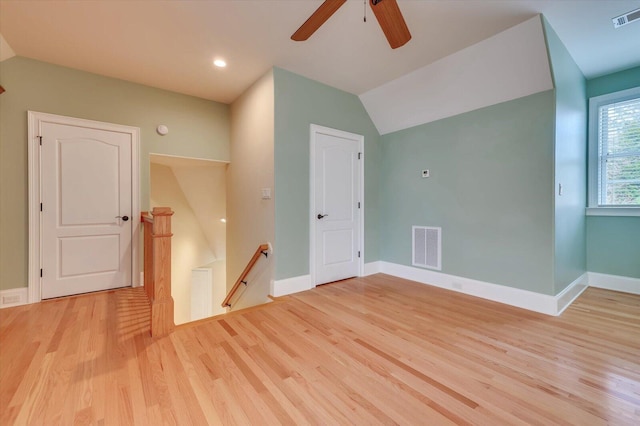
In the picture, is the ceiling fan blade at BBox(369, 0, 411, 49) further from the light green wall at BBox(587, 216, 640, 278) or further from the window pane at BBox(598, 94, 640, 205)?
the light green wall at BBox(587, 216, 640, 278)

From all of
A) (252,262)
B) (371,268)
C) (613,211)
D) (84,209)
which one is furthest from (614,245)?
(84,209)

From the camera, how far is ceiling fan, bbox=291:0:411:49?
1598 millimetres

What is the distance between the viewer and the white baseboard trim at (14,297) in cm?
291

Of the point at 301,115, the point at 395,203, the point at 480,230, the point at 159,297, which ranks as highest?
the point at 301,115

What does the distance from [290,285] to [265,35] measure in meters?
2.71

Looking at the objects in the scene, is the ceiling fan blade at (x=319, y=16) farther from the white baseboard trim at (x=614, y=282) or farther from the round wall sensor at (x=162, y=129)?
the white baseboard trim at (x=614, y=282)

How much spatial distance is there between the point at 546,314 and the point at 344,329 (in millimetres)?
2038

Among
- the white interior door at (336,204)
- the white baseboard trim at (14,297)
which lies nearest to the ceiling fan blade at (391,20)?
the white interior door at (336,204)

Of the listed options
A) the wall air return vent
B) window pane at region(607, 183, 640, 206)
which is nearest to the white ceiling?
window pane at region(607, 183, 640, 206)

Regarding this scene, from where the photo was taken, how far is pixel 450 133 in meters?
3.48

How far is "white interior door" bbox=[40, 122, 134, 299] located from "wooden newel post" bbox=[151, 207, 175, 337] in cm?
174

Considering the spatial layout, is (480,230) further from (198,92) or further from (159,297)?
(198,92)

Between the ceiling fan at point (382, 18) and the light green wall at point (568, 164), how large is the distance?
1594 millimetres

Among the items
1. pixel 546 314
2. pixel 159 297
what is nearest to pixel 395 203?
pixel 546 314
